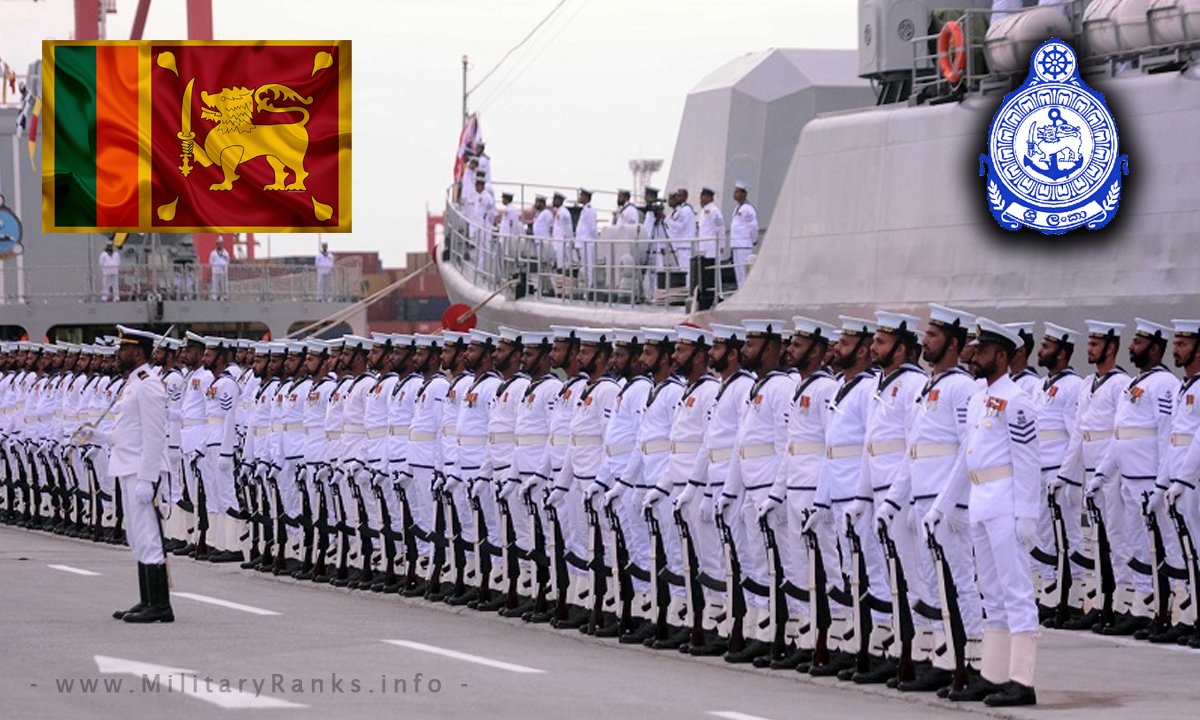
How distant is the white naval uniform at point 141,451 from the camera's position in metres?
13.4

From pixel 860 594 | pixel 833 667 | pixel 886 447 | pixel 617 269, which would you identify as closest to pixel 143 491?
pixel 833 667

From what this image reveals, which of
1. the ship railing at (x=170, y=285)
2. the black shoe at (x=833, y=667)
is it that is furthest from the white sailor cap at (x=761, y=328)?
the ship railing at (x=170, y=285)

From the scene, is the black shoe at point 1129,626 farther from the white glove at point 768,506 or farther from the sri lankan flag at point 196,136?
the sri lankan flag at point 196,136

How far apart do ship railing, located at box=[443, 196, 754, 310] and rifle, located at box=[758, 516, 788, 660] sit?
11.9m

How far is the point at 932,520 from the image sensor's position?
10531 millimetres

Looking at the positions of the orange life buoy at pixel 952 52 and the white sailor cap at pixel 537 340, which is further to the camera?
the orange life buoy at pixel 952 52

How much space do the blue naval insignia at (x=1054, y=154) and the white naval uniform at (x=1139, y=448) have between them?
18.5 feet

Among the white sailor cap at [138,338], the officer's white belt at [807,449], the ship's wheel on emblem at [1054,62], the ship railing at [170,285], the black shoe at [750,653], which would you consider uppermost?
the ship's wheel on emblem at [1054,62]

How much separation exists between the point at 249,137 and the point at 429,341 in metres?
2.16

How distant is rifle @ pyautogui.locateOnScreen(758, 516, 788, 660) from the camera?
11953 millimetres

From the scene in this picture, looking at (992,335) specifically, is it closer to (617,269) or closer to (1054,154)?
(1054,154)

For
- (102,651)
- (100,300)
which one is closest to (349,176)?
(102,651)

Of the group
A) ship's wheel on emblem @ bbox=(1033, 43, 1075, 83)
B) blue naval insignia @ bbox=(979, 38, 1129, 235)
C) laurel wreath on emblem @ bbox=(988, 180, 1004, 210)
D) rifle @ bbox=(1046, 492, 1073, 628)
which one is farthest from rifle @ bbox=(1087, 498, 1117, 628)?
laurel wreath on emblem @ bbox=(988, 180, 1004, 210)

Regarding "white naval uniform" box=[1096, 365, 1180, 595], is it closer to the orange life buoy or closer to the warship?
the warship
